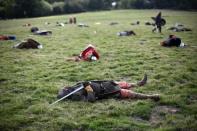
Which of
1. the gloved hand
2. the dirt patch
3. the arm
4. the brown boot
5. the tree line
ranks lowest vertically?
the dirt patch

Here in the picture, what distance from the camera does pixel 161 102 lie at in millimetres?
10203

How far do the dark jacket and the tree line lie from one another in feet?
225

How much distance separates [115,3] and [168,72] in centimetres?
9791

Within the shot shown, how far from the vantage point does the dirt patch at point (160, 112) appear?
28.9ft

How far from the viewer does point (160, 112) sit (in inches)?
369

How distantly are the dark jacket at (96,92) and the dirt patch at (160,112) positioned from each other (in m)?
1.56

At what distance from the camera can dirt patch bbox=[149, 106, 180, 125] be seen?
28.9ft

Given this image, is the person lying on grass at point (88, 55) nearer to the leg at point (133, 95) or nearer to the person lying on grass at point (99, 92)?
the person lying on grass at point (99, 92)

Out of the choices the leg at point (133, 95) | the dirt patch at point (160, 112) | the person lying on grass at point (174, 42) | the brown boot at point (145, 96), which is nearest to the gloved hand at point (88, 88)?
the leg at point (133, 95)

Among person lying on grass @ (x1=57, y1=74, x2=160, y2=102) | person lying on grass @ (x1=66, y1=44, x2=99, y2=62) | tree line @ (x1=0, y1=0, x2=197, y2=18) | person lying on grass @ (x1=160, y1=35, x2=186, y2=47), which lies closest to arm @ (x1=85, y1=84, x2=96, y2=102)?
person lying on grass @ (x1=57, y1=74, x2=160, y2=102)

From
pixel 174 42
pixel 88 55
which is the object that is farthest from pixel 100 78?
pixel 174 42

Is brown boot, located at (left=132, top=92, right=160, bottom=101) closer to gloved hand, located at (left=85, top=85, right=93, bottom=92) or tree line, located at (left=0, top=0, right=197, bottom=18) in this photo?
gloved hand, located at (left=85, top=85, right=93, bottom=92)

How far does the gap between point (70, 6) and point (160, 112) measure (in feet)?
270

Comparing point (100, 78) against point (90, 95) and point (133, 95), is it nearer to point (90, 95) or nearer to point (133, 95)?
point (133, 95)
